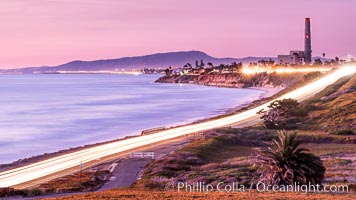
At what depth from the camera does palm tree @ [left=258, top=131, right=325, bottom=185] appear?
25172mm

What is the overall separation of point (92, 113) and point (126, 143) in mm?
58554

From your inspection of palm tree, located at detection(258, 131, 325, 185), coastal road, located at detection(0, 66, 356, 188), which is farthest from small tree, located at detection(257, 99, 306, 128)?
palm tree, located at detection(258, 131, 325, 185)

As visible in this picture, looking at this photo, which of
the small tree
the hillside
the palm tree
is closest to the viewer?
the palm tree

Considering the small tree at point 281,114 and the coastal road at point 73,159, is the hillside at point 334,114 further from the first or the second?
the coastal road at point 73,159

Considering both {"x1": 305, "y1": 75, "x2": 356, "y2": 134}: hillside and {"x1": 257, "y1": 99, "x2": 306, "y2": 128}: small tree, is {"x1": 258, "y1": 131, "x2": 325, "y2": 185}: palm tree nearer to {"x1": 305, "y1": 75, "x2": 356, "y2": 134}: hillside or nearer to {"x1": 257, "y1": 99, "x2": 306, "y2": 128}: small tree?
{"x1": 305, "y1": 75, "x2": 356, "y2": 134}: hillside

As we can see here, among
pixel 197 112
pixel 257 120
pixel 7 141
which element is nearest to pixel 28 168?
pixel 7 141

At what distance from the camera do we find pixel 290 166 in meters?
25.5

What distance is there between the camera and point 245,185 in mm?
27141

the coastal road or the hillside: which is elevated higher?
the hillside

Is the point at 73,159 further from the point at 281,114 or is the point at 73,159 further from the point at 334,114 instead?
the point at 334,114

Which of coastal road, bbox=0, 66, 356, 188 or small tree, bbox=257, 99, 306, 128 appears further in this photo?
small tree, bbox=257, 99, 306, 128

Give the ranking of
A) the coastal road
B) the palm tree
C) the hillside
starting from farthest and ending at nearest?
the hillside
the coastal road
the palm tree

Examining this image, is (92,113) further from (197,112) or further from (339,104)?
(339,104)

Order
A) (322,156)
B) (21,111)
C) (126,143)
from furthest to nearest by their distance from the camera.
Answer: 1. (21,111)
2. (126,143)
3. (322,156)
